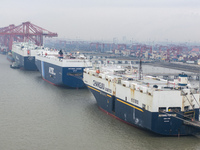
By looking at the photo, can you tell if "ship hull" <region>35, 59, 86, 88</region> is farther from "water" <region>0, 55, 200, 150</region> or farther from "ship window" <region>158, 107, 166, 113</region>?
"ship window" <region>158, 107, 166, 113</region>

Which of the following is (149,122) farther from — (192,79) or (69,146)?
(192,79)

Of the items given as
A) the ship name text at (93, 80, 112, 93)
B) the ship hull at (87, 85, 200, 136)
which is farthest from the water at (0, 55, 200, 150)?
the ship name text at (93, 80, 112, 93)

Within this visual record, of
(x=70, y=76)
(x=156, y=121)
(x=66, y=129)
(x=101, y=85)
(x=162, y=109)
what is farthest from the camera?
(x=70, y=76)

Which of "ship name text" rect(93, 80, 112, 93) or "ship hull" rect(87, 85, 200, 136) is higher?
"ship name text" rect(93, 80, 112, 93)

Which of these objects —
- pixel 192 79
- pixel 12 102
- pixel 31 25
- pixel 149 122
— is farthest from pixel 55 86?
pixel 31 25

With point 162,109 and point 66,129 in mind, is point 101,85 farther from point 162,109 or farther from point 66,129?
A: point 162,109

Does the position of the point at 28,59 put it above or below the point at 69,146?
above

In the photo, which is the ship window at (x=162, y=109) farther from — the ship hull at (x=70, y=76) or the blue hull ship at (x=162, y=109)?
the ship hull at (x=70, y=76)

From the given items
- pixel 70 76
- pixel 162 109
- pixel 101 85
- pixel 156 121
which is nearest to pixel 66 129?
pixel 101 85
